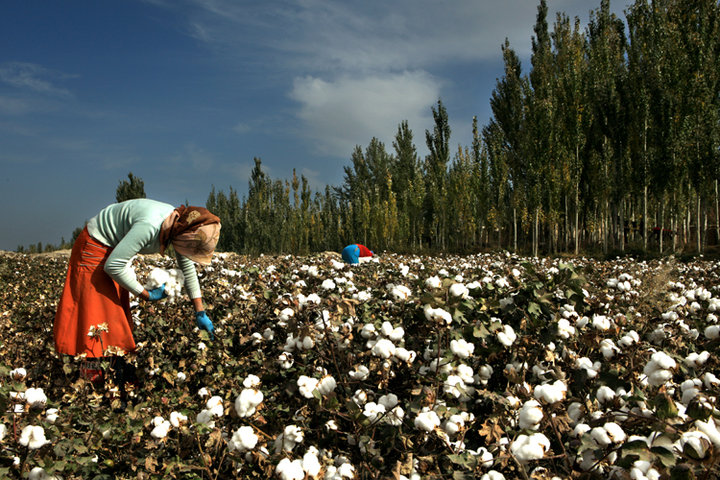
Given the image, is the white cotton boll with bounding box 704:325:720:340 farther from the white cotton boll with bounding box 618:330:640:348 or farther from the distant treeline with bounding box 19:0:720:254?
the distant treeline with bounding box 19:0:720:254

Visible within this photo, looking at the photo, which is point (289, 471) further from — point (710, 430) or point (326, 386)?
point (710, 430)

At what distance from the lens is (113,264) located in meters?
2.78

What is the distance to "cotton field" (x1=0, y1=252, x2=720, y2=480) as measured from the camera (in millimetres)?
1357

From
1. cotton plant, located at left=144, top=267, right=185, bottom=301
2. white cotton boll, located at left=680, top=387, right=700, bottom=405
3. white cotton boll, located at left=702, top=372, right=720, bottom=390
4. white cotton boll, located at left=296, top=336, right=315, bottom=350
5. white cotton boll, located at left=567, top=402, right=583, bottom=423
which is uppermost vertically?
cotton plant, located at left=144, top=267, right=185, bottom=301

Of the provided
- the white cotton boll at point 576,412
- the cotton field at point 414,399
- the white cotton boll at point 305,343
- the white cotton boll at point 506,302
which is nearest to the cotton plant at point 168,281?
the cotton field at point 414,399

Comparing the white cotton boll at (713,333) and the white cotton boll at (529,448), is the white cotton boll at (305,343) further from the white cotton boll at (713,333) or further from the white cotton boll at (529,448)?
the white cotton boll at (713,333)

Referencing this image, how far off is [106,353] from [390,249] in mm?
20381

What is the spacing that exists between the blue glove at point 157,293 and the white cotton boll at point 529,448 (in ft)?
8.53

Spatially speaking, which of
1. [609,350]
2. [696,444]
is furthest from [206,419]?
[609,350]

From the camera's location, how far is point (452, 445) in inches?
64.2

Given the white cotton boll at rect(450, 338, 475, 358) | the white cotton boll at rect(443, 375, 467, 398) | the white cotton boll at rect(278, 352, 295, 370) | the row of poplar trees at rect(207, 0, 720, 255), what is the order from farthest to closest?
the row of poplar trees at rect(207, 0, 720, 255) < the white cotton boll at rect(278, 352, 295, 370) < the white cotton boll at rect(450, 338, 475, 358) < the white cotton boll at rect(443, 375, 467, 398)

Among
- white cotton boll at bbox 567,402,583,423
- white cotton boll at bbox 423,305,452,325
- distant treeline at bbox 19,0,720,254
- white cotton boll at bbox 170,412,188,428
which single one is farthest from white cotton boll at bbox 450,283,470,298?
distant treeline at bbox 19,0,720,254

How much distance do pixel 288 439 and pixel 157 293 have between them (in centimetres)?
191

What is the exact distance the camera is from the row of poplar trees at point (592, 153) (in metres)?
14.2
